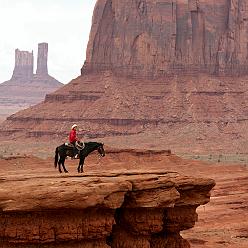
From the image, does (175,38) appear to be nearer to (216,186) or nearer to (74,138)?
(216,186)

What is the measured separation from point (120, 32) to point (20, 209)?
339 ft

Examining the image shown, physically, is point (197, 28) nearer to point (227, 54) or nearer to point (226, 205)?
point (227, 54)

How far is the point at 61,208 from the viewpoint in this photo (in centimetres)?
1855

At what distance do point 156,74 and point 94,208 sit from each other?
99.9 metres

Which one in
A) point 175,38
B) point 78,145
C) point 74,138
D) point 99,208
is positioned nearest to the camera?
point 99,208

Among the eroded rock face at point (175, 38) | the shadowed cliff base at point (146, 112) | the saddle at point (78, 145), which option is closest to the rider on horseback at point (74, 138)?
the saddle at point (78, 145)

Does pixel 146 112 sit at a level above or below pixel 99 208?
above

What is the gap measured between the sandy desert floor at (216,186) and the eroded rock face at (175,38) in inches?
1180

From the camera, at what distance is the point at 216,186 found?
56.1 metres

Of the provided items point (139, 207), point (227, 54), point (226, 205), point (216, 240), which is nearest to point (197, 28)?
point (227, 54)

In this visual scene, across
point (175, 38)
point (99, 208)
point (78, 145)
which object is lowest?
point (99, 208)

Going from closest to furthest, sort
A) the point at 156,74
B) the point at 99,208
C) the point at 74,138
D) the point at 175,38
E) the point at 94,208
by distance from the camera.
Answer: the point at 94,208 → the point at 99,208 → the point at 74,138 → the point at 156,74 → the point at 175,38

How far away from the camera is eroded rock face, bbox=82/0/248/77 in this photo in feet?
390

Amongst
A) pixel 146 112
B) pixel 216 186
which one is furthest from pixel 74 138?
pixel 146 112
